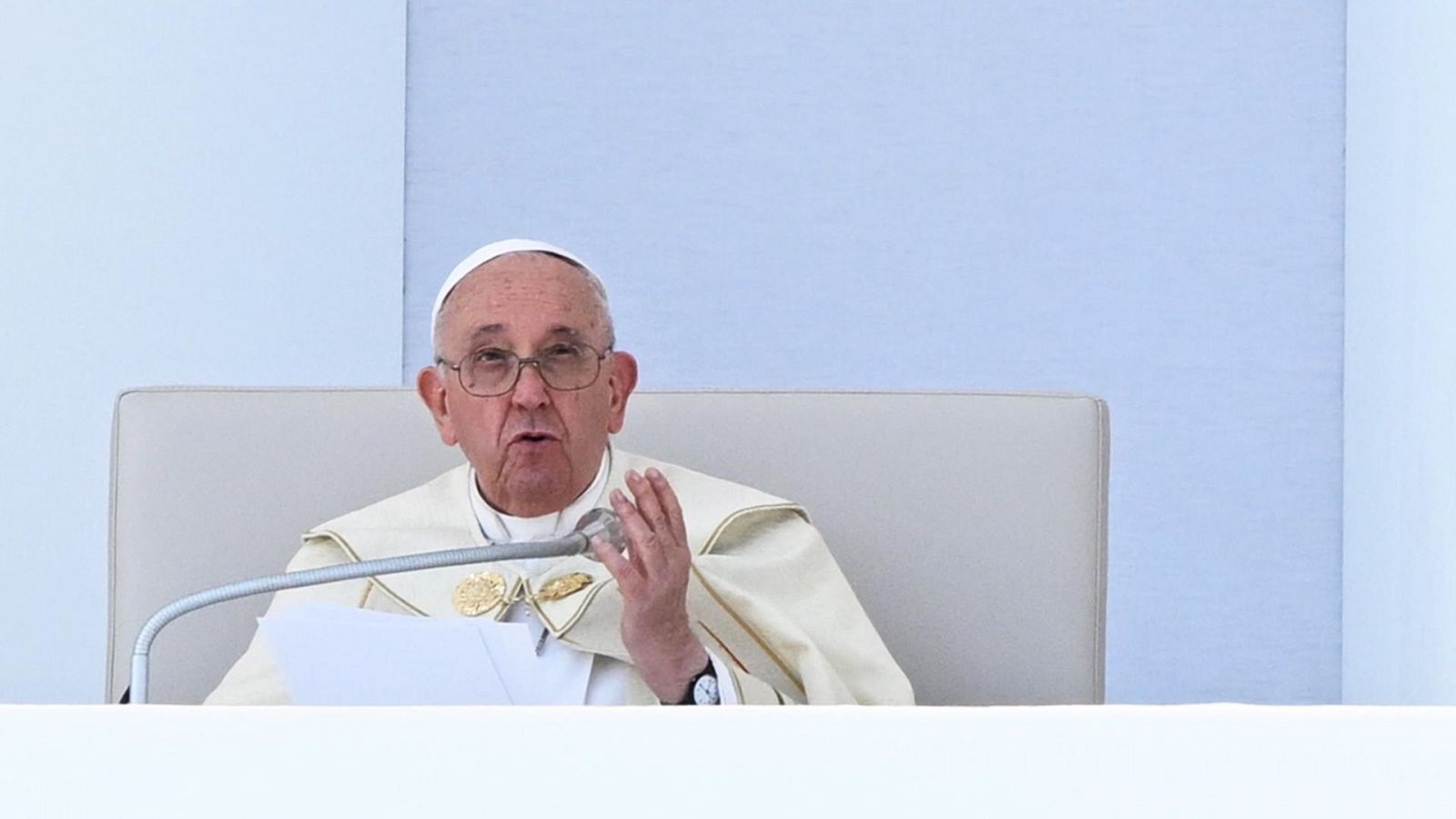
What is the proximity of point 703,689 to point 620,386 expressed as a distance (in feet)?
1.55

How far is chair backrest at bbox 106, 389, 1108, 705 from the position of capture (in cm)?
240

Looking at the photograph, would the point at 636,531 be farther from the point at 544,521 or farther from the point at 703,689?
the point at 544,521

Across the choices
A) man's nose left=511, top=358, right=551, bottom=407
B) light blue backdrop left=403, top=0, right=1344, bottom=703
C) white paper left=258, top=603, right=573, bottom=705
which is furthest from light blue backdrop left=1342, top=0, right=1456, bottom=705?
white paper left=258, top=603, right=573, bottom=705

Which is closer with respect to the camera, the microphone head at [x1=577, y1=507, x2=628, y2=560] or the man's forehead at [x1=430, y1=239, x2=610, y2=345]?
the microphone head at [x1=577, y1=507, x2=628, y2=560]

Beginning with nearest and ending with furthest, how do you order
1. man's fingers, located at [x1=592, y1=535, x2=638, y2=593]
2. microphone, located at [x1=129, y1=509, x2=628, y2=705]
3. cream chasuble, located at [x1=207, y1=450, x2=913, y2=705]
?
microphone, located at [x1=129, y1=509, x2=628, y2=705] < man's fingers, located at [x1=592, y1=535, x2=638, y2=593] < cream chasuble, located at [x1=207, y1=450, x2=913, y2=705]

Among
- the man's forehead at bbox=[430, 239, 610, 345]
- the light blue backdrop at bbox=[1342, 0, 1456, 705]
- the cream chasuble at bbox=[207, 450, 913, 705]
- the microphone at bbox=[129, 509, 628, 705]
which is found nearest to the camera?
the microphone at bbox=[129, 509, 628, 705]

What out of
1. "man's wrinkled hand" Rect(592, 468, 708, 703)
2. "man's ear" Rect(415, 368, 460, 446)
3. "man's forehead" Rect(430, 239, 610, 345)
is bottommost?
"man's wrinkled hand" Rect(592, 468, 708, 703)

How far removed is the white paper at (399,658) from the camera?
1.75m

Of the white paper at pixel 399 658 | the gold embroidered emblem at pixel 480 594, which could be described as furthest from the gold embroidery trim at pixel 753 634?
the white paper at pixel 399 658

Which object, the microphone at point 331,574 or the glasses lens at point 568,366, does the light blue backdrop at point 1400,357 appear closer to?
the glasses lens at point 568,366

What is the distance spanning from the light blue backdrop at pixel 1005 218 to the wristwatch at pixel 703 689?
7.79 ft

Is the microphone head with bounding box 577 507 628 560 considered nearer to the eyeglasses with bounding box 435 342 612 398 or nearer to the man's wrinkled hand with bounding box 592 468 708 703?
the man's wrinkled hand with bounding box 592 468 708 703
